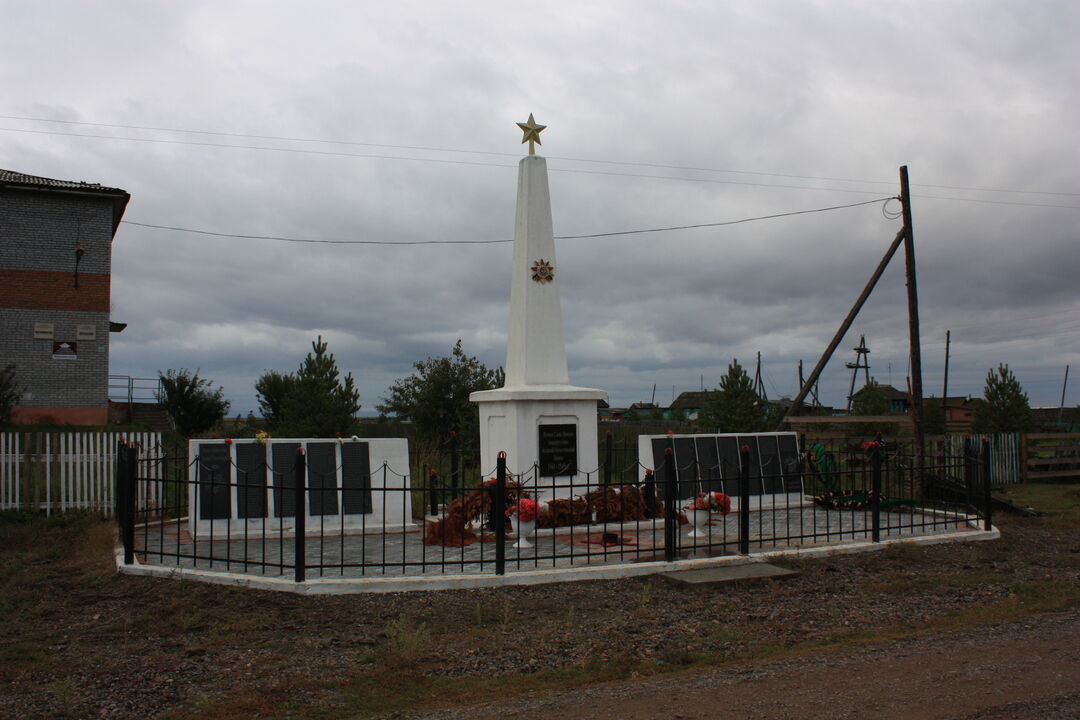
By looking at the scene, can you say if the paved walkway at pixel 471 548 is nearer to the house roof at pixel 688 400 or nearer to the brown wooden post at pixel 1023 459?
the brown wooden post at pixel 1023 459

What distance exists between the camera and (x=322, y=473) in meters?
10.6

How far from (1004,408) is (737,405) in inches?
459

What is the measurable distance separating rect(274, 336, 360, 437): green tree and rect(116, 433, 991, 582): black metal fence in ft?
28.0

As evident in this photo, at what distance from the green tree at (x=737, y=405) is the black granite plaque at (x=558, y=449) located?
9.76m

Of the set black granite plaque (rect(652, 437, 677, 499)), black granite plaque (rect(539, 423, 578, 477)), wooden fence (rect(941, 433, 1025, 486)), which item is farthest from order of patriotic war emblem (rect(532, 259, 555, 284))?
wooden fence (rect(941, 433, 1025, 486))

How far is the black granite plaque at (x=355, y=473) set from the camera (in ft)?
34.7

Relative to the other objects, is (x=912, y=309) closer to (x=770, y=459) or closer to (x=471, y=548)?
(x=770, y=459)

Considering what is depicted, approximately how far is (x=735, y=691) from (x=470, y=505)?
543 centimetres

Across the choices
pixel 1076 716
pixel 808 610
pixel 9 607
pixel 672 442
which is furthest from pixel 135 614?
pixel 672 442

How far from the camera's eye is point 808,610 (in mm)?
6754

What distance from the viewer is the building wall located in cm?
2333

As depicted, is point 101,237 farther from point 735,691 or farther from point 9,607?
point 735,691

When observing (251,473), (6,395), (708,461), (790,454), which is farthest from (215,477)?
(6,395)

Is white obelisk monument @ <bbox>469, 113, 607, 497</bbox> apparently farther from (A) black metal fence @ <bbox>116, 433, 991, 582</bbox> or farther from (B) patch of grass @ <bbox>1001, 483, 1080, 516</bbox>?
(B) patch of grass @ <bbox>1001, 483, 1080, 516</bbox>
